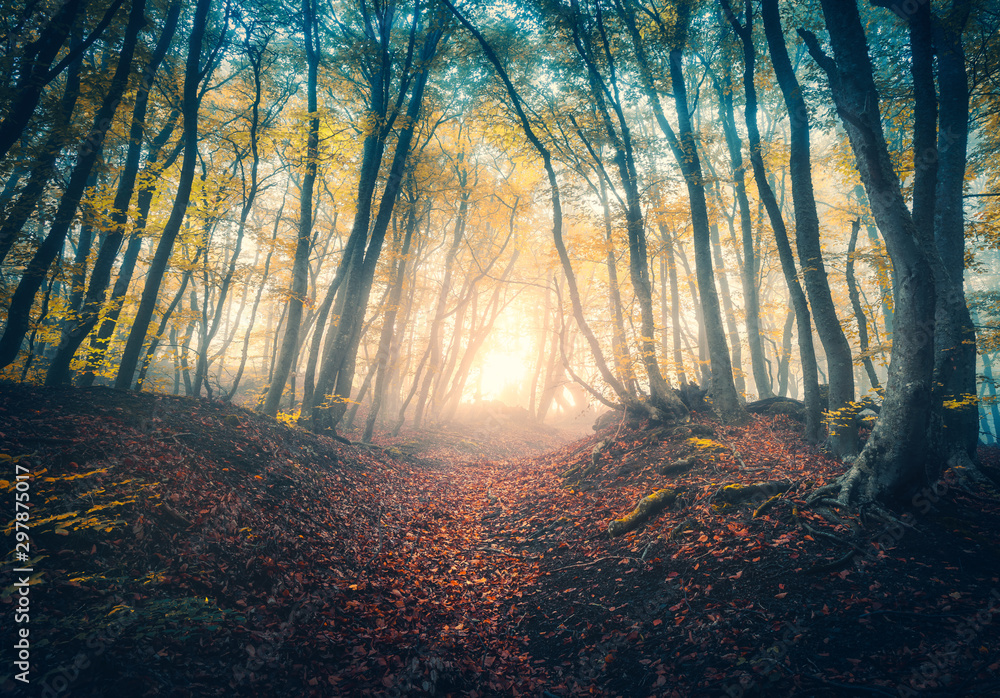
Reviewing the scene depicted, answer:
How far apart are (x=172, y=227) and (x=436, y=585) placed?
8.84 m

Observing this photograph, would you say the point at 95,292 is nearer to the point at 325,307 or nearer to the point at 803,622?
Result: the point at 325,307

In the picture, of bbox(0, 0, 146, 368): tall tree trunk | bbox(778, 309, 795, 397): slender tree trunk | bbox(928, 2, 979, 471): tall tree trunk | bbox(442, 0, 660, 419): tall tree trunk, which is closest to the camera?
bbox(928, 2, 979, 471): tall tree trunk

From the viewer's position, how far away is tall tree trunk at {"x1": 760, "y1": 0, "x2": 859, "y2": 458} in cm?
709

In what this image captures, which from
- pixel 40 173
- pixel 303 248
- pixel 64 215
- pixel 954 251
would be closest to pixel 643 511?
pixel 954 251

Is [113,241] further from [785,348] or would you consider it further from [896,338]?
[785,348]

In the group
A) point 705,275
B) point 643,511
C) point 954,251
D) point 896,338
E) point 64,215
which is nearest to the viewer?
point 896,338

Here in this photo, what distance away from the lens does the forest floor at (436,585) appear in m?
3.17

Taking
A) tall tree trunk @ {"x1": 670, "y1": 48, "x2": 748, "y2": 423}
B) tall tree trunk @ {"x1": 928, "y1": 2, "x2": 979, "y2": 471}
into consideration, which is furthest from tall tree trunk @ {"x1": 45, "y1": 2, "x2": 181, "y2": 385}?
tall tree trunk @ {"x1": 928, "y1": 2, "x2": 979, "y2": 471}

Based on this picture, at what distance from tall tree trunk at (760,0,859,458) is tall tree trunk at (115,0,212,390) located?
11804 millimetres

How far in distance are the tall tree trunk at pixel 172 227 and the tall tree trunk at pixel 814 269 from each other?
38.7ft

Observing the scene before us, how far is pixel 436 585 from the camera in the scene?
5691mm

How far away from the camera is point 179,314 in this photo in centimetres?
1348

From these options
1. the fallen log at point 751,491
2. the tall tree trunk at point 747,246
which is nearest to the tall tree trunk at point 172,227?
the fallen log at point 751,491

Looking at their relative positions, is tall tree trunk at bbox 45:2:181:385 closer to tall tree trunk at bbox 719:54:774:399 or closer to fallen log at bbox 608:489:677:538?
fallen log at bbox 608:489:677:538
